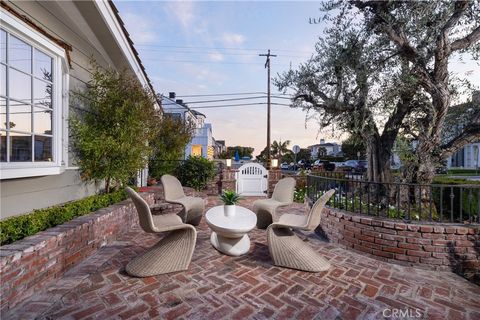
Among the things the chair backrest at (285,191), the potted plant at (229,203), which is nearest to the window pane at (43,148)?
the potted plant at (229,203)

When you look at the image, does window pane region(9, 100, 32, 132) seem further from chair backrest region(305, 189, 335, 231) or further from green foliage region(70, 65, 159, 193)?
chair backrest region(305, 189, 335, 231)

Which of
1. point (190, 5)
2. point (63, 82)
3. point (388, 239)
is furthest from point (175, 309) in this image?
point (190, 5)

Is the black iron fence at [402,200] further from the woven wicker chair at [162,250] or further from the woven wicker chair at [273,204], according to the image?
the woven wicker chair at [162,250]

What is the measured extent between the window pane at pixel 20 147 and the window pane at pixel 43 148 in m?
0.13

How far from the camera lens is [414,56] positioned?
13.3 ft

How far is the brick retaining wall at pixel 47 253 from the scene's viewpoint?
2.08m

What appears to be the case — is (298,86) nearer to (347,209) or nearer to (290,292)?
(347,209)

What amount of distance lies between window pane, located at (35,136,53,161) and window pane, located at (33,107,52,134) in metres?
0.11

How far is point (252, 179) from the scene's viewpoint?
30.4ft

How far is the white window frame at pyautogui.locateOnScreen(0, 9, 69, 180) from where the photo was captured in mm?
2555

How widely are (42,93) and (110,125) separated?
1304mm

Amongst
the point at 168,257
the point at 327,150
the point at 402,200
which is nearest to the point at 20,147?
the point at 168,257

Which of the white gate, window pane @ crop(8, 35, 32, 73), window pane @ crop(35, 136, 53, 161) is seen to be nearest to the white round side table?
window pane @ crop(35, 136, 53, 161)

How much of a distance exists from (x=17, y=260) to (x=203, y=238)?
→ 2614 mm
